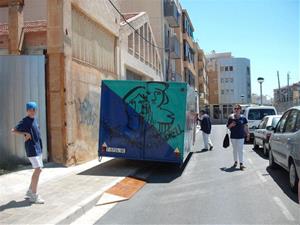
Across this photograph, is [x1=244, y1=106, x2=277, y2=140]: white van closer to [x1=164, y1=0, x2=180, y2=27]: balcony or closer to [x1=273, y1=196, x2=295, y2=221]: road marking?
[x1=273, y1=196, x2=295, y2=221]: road marking

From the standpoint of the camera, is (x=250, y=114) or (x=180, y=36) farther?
(x=180, y=36)

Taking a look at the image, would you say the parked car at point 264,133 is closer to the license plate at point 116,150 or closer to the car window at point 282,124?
the car window at point 282,124

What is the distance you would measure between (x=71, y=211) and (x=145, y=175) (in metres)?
4.82

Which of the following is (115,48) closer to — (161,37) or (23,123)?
(23,123)

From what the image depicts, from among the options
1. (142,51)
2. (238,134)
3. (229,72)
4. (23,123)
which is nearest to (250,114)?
(142,51)

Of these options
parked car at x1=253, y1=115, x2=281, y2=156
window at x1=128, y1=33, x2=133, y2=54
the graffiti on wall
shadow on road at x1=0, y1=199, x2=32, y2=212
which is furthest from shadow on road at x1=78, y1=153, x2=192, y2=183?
window at x1=128, y1=33, x2=133, y2=54

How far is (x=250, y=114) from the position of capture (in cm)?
2247

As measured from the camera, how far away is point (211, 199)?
27.5ft

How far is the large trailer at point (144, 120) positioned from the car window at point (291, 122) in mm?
2834

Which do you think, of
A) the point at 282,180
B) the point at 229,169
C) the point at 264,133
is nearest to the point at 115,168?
the point at 229,169

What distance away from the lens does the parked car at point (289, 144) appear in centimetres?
846

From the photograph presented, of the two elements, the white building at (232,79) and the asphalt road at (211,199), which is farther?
the white building at (232,79)

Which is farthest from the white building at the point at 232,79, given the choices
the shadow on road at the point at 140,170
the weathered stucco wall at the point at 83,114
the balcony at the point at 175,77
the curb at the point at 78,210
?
the curb at the point at 78,210

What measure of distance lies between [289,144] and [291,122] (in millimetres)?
803
